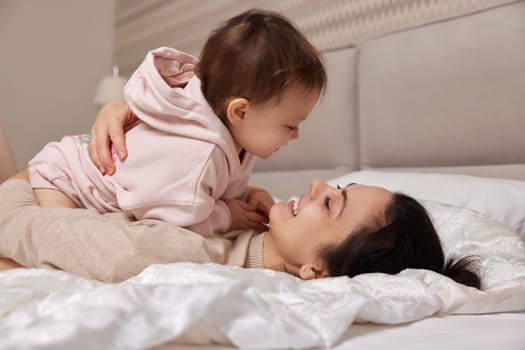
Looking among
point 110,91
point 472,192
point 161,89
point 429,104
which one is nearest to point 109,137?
point 161,89

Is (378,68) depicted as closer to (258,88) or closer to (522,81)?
(522,81)

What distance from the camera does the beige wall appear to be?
11.7ft

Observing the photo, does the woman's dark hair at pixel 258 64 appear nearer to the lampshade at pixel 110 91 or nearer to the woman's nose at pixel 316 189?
the woman's nose at pixel 316 189

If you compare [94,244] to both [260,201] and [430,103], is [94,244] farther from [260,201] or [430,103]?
[430,103]

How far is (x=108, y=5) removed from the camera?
399cm

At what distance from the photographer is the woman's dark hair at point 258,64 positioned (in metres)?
1.13

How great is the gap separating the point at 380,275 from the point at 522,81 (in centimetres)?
96

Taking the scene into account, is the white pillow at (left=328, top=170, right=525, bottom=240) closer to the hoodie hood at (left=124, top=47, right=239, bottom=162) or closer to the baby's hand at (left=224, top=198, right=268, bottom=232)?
the baby's hand at (left=224, top=198, right=268, bottom=232)

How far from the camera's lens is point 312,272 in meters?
1.06

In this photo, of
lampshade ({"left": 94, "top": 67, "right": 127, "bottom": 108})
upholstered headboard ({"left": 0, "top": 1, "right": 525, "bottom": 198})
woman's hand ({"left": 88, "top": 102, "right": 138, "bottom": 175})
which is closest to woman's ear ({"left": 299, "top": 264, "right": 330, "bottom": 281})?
woman's hand ({"left": 88, "top": 102, "right": 138, "bottom": 175})

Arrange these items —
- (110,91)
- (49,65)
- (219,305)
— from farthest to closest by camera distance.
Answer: (49,65)
(110,91)
(219,305)

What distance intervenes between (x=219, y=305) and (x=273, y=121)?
0.67m

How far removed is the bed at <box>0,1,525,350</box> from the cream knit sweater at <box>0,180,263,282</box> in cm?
12

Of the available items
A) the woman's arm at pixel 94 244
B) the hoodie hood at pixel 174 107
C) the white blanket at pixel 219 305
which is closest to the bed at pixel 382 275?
the white blanket at pixel 219 305
